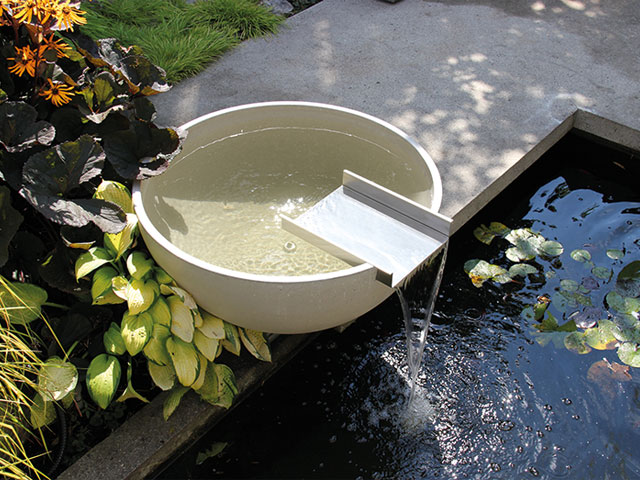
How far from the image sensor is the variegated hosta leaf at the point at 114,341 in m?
2.06

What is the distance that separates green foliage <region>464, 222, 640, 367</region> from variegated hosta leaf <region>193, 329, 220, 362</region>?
52.2 inches

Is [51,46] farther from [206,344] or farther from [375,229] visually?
[375,229]

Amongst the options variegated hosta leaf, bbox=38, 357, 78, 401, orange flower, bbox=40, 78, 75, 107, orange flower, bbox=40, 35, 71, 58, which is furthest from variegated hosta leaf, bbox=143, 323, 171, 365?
orange flower, bbox=40, 35, 71, 58

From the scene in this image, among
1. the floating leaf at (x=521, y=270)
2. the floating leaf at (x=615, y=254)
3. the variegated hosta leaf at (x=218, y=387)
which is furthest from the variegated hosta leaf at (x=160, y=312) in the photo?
the floating leaf at (x=615, y=254)

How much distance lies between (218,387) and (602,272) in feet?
6.07

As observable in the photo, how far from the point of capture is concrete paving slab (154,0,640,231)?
3.12 meters

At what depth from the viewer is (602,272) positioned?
2.86 m

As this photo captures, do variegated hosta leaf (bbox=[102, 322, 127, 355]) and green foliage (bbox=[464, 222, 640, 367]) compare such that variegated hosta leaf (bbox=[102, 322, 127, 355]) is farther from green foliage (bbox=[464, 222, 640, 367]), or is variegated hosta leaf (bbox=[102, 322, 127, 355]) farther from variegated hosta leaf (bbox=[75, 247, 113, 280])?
green foliage (bbox=[464, 222, 640, 367])

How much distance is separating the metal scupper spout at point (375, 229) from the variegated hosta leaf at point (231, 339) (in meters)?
0.46

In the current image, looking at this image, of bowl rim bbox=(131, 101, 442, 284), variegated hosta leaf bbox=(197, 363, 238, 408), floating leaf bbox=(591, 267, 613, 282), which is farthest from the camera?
floating leaf bbox=(591, 267, 613, 282)

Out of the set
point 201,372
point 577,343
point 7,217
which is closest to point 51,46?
point 7,217

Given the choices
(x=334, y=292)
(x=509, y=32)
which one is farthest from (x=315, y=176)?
(x=509, y=32)

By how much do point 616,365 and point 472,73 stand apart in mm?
1907

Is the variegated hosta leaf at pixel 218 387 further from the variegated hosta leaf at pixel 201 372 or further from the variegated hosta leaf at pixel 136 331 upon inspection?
the variegated hosta leaf at pixel 136 331
